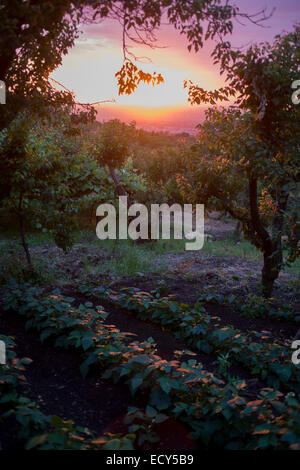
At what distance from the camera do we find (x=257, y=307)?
499 centimetres

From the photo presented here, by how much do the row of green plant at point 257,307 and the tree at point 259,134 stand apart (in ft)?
2.62

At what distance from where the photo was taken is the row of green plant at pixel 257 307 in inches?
191

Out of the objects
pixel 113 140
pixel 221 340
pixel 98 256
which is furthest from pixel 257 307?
pixel 113 140

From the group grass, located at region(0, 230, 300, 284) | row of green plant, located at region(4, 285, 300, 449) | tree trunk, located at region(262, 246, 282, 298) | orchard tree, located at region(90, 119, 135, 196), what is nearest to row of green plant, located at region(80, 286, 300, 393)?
row of green plant, located at region(4, 285, 300, 449)

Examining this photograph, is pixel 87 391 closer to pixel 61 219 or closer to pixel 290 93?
pixel 61 219

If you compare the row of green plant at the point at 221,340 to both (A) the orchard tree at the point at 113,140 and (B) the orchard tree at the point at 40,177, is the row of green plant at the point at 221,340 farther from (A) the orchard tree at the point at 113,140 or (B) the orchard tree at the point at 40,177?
(A) the orchard tree at the point at 113,140

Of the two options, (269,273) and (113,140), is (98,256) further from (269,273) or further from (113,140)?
(269,273)

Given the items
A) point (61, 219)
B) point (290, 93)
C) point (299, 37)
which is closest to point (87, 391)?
point (61, 219)

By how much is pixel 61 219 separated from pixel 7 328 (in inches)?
76.1

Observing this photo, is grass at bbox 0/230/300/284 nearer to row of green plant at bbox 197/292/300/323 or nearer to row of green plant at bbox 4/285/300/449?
row of green plant at bbox 197/292/300/323

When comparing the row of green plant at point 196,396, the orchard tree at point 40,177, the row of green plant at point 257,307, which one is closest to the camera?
the row of green plant at point 196,396

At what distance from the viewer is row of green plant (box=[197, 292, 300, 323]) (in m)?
4.84

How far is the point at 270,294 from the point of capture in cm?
570

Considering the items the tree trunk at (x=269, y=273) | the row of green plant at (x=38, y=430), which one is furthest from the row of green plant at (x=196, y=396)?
the tree trunk at (x=269, y=273)
